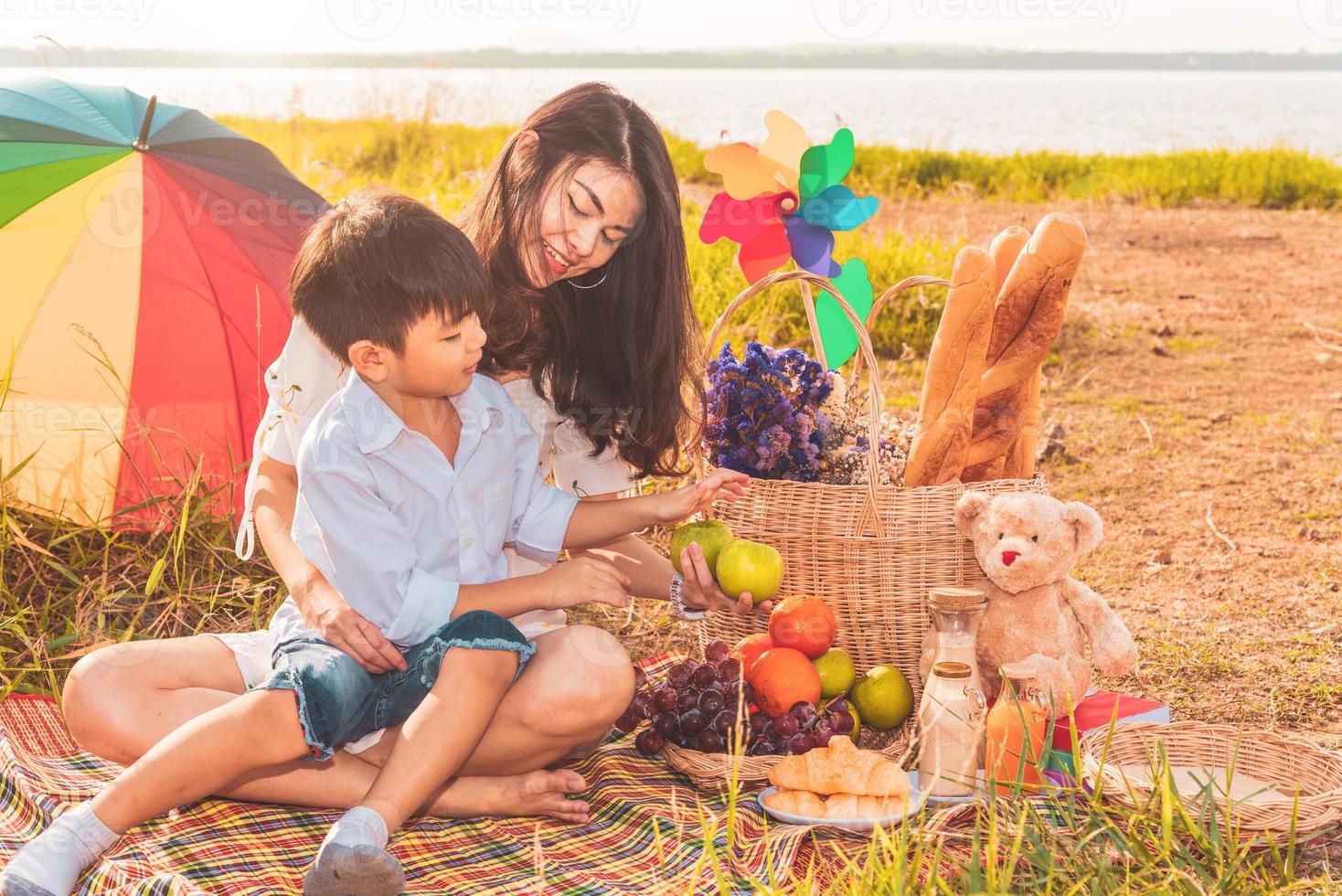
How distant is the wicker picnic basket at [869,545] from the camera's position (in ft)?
8.94

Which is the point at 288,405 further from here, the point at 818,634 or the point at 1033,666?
the point at 1033,666

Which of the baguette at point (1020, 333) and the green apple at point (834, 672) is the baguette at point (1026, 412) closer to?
the baguette at point (1020, 333)

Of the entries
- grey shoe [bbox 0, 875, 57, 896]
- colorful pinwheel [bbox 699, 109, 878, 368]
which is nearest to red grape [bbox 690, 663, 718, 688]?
colorful pinwheel [bbox 699, 109, 878, 368]

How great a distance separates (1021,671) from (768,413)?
0.79 metres

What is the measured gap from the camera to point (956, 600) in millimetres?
2445

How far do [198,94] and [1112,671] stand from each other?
9.37 m

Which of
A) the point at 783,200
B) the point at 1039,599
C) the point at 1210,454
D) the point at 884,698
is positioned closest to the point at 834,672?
the point at 884,698

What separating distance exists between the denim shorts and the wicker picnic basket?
712 mm

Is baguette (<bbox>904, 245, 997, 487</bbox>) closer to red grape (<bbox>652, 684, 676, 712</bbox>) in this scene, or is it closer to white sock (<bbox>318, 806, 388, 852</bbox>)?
red grape (<bbox>652, 684, 676, 712</bbox>)

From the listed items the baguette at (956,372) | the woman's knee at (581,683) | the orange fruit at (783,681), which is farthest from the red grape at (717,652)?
the baguette at (956,372)

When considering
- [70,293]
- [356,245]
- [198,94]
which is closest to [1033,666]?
[356,245]

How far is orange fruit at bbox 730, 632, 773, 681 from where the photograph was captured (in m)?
2.66

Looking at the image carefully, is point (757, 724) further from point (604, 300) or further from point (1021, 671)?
point (604, 300)

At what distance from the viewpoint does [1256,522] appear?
4297 millimetres
